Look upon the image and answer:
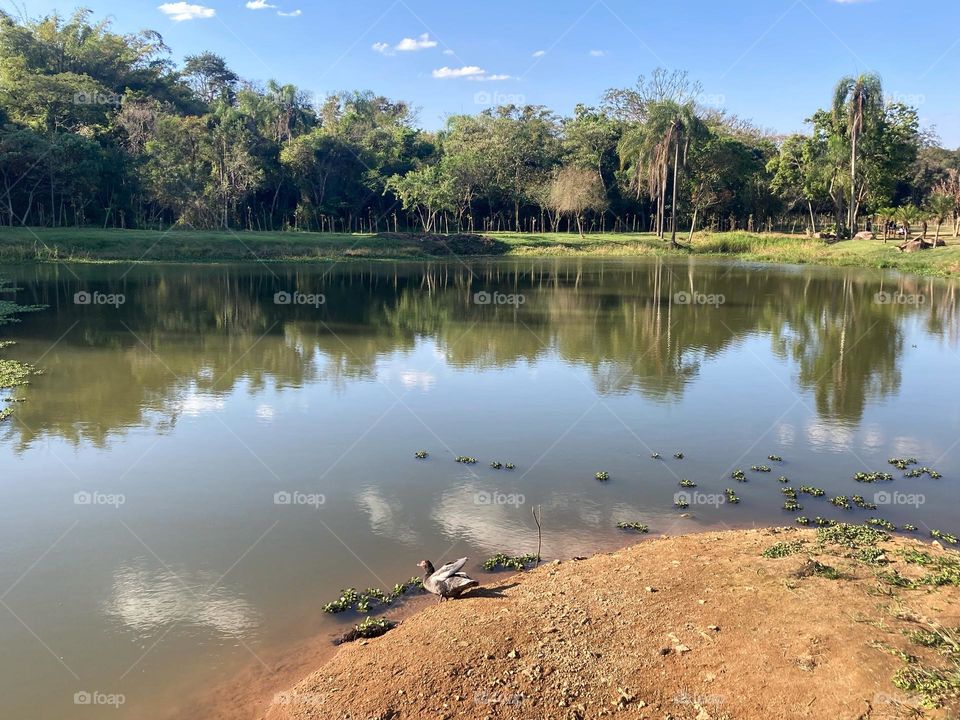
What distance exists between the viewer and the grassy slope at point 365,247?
1885 inches

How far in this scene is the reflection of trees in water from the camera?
16516 millimetres

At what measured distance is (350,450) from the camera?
1255cm

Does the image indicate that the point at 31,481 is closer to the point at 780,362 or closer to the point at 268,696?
the point at 268,696

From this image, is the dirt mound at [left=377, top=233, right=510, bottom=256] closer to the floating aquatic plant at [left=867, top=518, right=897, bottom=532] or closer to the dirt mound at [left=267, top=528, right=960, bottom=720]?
the floating aquatic plant at [left=867, top=518, right=897, bottom=532]

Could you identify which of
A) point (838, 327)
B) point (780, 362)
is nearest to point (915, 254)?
point (838, 327)
